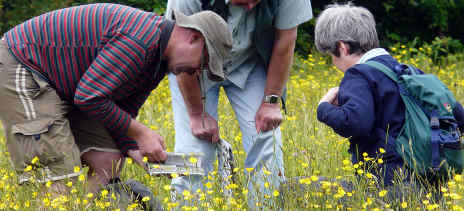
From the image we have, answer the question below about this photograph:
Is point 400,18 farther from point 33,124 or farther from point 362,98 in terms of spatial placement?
point 33,124

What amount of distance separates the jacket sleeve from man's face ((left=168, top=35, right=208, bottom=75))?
29.9 inches

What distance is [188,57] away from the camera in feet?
9.22

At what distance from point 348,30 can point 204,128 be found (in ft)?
3.35

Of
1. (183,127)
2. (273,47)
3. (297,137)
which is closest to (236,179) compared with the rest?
(183,127)

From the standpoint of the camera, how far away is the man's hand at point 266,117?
3.47 m

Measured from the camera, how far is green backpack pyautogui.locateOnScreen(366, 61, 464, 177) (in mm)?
2850

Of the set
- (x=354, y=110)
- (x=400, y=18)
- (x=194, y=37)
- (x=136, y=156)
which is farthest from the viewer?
(x=400, y=18)

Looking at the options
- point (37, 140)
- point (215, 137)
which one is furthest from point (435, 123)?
point (37, 140)

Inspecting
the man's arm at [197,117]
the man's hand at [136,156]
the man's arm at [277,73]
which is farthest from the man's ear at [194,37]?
the man's hand at [136,156]

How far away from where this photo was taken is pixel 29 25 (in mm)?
2971

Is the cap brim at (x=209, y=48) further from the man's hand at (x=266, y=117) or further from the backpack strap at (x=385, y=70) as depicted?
the backpack strap at (x=385, y=70)

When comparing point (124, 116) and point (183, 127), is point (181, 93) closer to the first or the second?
point (183, 127)

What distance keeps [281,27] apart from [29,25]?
4.58 feet

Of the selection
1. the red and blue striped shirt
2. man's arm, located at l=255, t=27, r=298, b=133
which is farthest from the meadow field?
Answer: the red and blue striped shirt
